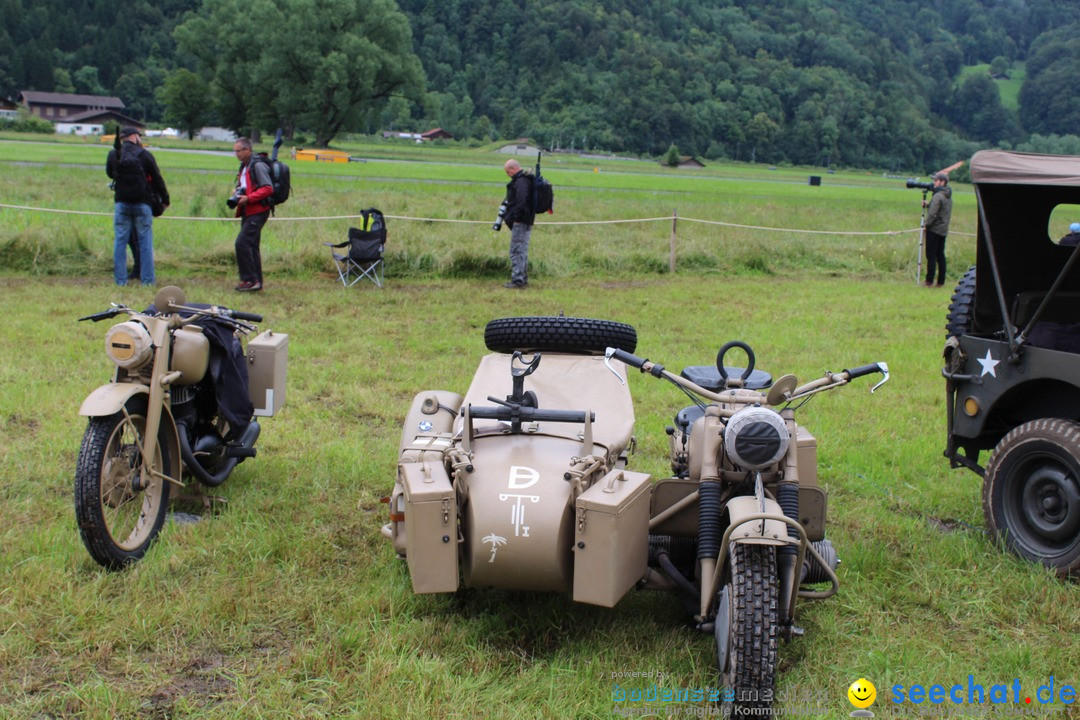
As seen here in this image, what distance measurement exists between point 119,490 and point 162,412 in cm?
43

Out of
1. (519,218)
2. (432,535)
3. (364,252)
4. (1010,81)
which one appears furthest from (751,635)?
(1010,81)

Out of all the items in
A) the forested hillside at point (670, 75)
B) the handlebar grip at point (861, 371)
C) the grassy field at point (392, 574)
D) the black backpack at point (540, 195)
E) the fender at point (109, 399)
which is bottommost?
the grassy field at point (392, 574)

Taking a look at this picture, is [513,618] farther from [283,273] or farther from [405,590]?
[283,273]

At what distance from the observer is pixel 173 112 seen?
9112 cm

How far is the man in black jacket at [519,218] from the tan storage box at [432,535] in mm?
9790

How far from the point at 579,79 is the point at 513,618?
451 feet

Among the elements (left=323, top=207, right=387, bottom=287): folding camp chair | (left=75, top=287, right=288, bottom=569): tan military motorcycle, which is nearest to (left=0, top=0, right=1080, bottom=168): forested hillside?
(left=323, top=207, right=387, bottom=287): folding camp chair

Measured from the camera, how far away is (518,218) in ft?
43.3

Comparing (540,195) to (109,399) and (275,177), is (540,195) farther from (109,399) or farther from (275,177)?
(109,399)

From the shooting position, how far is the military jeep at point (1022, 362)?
4.61 metres

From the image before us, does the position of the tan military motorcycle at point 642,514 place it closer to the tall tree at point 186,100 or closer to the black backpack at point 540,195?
the black backpack at point 540,195

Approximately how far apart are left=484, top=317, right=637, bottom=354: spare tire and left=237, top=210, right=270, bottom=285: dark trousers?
7672mm

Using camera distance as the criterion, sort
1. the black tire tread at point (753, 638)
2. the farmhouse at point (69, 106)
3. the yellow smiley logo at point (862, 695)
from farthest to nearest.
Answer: the farmhouse at point (69, 106) < the yellow smiley logo at point (862, 695) < the black tire tread at point (753, 638)

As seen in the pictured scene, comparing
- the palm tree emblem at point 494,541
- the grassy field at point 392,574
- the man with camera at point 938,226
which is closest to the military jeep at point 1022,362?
the grassy field at point 392,574
